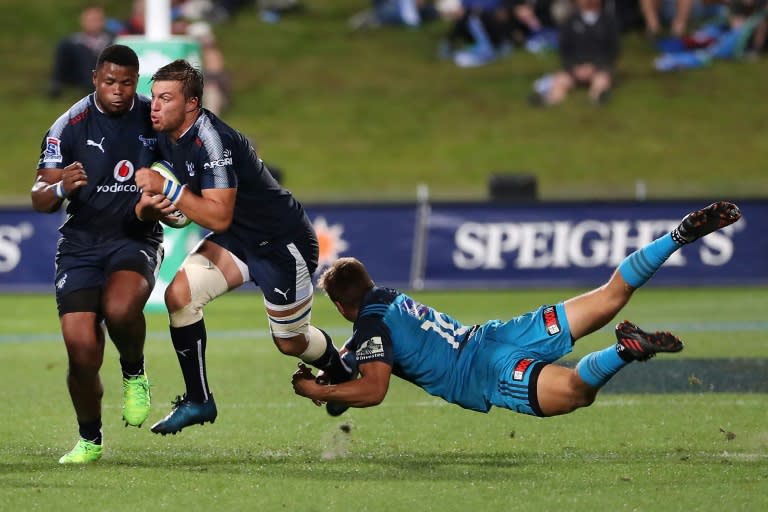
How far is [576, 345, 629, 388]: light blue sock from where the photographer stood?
267 inches

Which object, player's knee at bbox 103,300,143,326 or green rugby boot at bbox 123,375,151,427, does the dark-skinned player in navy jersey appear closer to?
green rugby boot at bbox 123,375,151,427

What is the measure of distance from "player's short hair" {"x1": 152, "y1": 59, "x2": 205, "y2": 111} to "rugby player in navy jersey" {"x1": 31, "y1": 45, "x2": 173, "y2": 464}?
0.69 feet

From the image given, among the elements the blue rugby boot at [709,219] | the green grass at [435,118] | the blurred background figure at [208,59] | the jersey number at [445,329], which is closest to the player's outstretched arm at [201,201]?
the jersey number at [445,329]

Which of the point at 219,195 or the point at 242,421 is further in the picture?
the point at 242,421

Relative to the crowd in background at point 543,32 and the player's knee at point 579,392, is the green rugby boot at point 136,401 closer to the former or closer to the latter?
the player's knee at point 579,392

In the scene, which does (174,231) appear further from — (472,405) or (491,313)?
(472,405)

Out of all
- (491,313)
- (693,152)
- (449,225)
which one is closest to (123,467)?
(491,313)

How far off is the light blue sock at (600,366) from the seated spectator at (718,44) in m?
18.8

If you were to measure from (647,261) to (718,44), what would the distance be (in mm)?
18611

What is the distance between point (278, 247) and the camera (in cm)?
776

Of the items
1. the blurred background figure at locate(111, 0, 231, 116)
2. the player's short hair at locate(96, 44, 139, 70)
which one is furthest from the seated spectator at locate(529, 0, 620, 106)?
the player's short hair at locate(96, 44, 139, 70)

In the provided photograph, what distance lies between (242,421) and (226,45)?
61.2 ft

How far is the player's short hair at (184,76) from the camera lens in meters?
7.19

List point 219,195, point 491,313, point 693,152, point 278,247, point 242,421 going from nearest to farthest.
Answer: point 219,195 < point 278,247 < point 242,421 < point 491,313 < point 693,152
